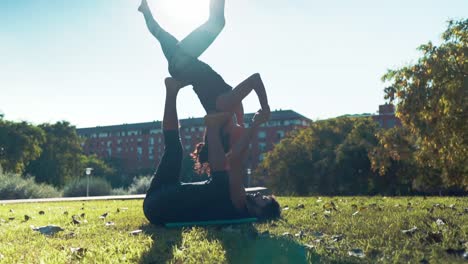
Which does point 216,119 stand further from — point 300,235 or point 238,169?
point 300,235

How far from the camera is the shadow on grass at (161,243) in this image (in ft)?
10.2

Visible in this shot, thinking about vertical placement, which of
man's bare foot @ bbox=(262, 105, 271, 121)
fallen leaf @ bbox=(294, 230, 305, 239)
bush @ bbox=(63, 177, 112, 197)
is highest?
man's bare foot @ bbox=(262, 105, 271, 121)

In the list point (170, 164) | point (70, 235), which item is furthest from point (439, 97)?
point (70, 235)

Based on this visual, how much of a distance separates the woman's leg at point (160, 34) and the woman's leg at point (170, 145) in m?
0.38

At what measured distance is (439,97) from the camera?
1272cm

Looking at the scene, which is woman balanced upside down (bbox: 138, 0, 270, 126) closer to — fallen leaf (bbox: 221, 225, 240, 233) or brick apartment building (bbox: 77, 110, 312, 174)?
fallen leaf (bbox: 221, 225, 240, 233)

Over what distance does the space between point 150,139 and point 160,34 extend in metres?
89.7

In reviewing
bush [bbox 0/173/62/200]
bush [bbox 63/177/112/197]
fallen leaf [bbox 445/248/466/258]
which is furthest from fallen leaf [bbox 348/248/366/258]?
bush [bbox 63/177/112/197]

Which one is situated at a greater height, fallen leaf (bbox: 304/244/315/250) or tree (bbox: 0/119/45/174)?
tree (bbox: 0/119/45/174)

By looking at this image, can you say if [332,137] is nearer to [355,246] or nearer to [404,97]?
[404,97]

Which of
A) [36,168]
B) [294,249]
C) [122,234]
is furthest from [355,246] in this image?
[36,168]

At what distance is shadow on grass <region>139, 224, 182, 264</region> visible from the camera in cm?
311

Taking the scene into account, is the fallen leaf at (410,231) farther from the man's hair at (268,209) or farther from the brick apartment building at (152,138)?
the brick apartment building at (152,138)

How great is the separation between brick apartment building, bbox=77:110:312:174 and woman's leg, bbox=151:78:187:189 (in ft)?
228
